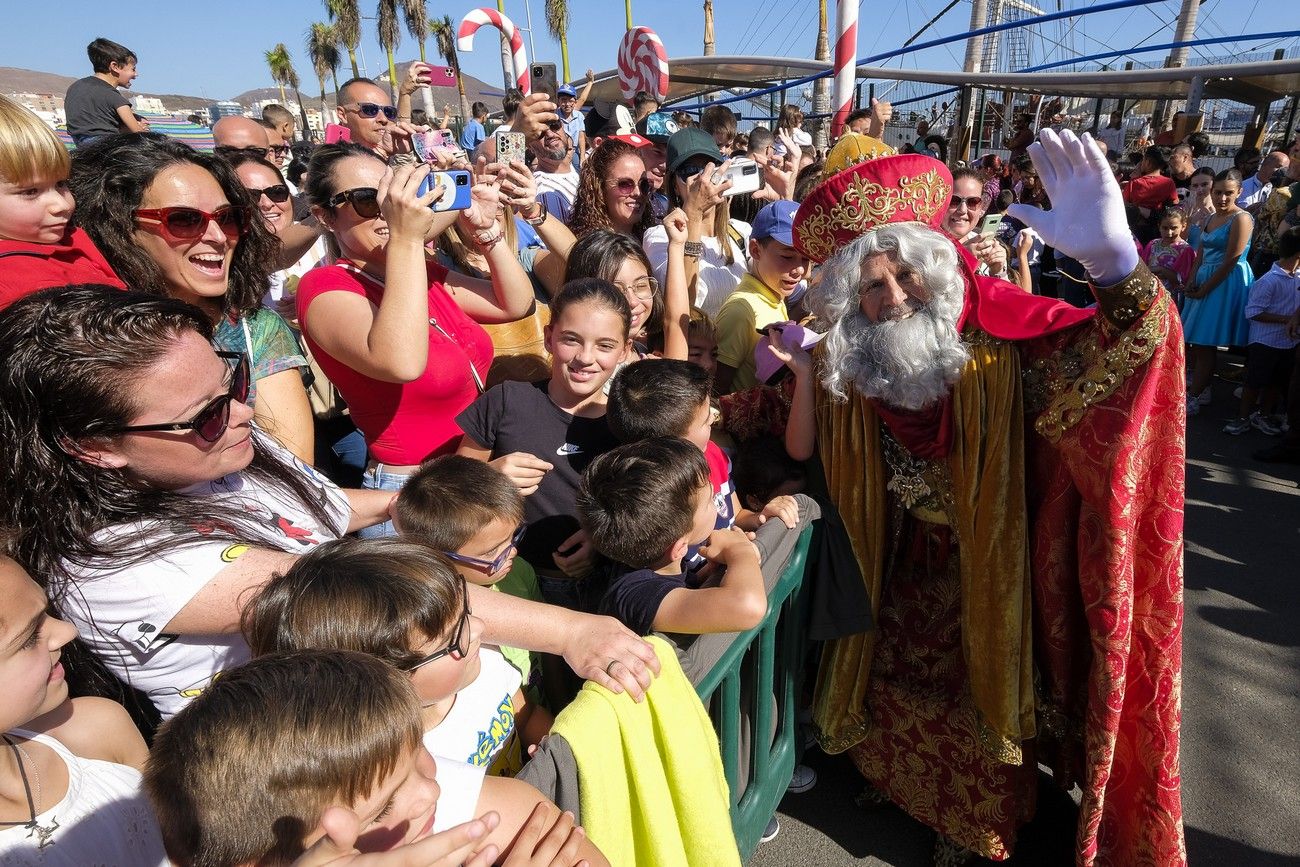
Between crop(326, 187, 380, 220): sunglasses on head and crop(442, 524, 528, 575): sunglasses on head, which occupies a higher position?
crop(326, 187, 380, 220): sunglasses on head

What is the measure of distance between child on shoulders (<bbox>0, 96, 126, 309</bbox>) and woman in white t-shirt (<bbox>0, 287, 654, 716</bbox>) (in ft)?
1.61

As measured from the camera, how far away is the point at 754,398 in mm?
2451

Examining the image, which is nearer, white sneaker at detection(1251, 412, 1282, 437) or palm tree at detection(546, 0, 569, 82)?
white sneaker at detection(1251, 412, 1282, 437)

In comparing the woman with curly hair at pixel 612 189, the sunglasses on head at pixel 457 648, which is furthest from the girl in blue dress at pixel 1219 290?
the sunglasses on head at pixel 457 648

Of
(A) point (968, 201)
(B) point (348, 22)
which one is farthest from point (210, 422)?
(B) point (348, 22)

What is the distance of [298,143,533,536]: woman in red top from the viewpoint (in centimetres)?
180

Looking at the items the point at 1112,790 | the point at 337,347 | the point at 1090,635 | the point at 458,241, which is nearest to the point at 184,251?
the point at 337,347

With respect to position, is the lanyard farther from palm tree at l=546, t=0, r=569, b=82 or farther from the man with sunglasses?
palm tree at l=546, t=0, r=569, b=82

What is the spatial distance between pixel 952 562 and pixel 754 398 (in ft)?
2.61

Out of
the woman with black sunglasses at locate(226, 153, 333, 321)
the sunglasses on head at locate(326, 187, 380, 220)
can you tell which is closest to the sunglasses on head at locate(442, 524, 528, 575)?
the sunglasses on head at locate(326, 187, 380, 220)

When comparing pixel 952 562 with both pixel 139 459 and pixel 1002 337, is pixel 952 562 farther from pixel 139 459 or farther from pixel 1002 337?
pixel 139 459

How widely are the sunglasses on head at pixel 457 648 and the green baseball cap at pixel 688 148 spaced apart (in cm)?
259

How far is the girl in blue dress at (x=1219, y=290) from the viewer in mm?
5613

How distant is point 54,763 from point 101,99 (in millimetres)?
5699
